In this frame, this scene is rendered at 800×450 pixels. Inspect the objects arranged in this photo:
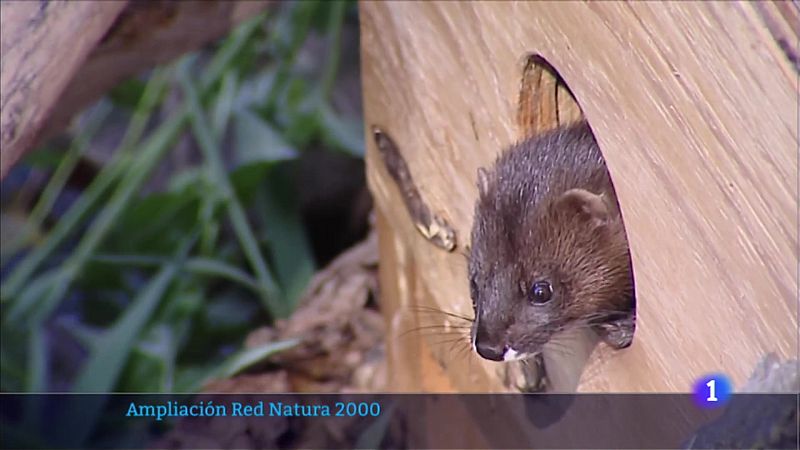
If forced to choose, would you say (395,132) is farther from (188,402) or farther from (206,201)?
(206,201)

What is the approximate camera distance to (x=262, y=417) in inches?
73.9

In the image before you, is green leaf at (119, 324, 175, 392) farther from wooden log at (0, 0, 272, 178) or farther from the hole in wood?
the hole in wood

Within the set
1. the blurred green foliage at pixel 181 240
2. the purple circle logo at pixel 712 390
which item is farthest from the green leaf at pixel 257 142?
the purple circle logo at pixel 712 390

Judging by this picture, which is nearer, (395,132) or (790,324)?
(790,324)

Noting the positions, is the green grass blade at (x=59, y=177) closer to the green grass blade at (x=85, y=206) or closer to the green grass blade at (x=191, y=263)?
the green grass blade at (x=85, y=206)

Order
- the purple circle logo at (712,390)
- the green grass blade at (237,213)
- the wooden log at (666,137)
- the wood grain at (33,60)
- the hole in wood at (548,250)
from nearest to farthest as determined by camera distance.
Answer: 1. the wooden log at (666,137)
2. the purple circle logo at (712,390)
3. the hole in wood at (548,250)
4. the wood grain at (33,60)
5. the green grass blade at (237,213)

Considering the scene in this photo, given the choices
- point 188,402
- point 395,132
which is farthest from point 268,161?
point 395,132

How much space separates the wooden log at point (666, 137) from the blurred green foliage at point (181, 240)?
2.41 ft

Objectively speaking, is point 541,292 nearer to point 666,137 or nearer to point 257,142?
point 666,137

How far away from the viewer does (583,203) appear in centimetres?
108

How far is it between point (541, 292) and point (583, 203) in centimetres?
10

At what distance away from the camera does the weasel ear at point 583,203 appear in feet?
3.53

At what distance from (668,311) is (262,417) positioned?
972mm

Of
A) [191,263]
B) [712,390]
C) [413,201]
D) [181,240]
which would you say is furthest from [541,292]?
[181,240]
